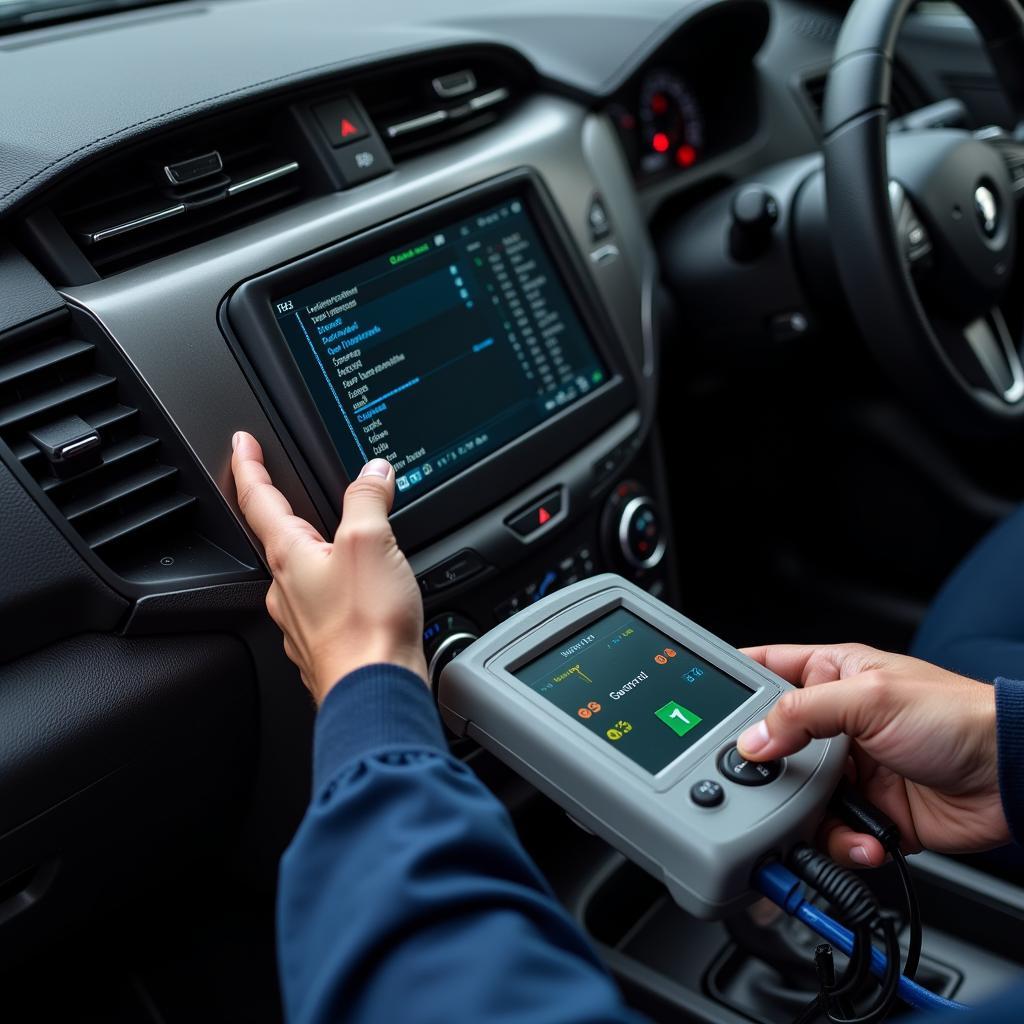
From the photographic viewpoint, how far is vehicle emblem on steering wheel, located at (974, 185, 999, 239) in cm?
147

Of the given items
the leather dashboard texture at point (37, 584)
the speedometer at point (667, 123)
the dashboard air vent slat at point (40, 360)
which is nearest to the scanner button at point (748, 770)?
the leather dashboard texture at point (37, 584)

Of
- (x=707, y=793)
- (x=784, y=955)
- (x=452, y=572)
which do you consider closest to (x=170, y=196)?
(x=452, y=572)

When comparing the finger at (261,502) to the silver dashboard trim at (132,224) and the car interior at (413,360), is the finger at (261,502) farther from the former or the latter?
the silver dashboard trim at (132,224)

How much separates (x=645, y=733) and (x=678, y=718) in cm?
4

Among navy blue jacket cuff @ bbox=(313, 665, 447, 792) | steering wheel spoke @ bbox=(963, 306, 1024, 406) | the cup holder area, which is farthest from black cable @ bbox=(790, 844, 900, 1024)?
steering wheel spoke @ bbox=(963, 306, 1024, 406)

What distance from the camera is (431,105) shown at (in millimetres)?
1321

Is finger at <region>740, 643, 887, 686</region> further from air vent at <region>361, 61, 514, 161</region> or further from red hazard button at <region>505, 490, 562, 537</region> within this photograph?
air vent at <region>361, 61, 514, 161</region>

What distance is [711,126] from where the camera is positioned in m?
1.82

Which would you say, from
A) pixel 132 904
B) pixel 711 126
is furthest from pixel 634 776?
pixel 711 126

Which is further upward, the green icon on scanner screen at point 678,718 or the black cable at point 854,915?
the green icon on scanner screen at point 678,718

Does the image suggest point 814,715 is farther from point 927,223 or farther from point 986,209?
point 986,209

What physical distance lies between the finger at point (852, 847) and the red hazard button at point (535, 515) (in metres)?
0.43

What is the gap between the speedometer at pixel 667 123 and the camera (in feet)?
5.52

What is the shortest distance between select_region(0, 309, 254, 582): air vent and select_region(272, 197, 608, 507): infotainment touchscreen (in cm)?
15
